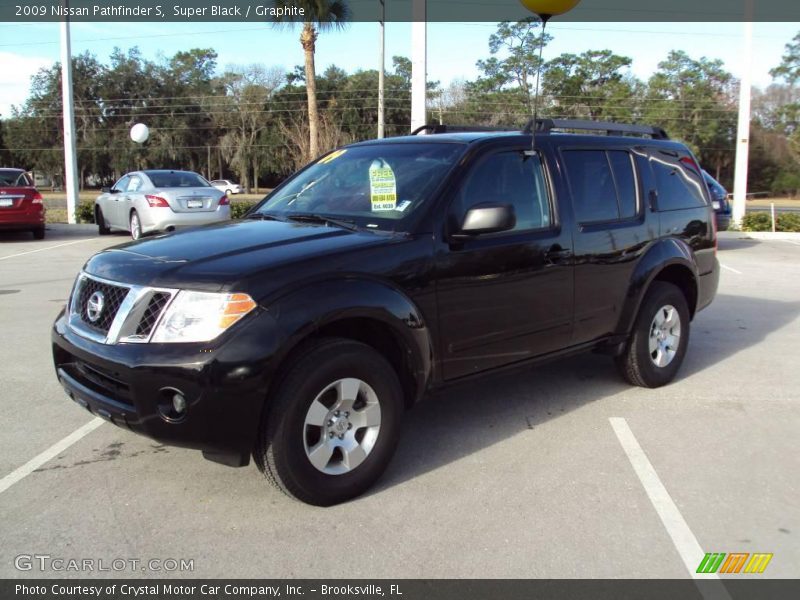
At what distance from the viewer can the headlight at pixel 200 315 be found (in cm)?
313

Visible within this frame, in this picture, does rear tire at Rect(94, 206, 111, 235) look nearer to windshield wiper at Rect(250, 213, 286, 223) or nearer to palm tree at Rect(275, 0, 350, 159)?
palm tree at Rect(275, 0, 350, 159)

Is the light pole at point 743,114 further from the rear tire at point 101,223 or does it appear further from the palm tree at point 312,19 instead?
the rear tire at point 101,223

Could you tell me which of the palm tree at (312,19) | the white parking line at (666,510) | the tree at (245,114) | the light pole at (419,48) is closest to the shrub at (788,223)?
the light pole at (419,48)

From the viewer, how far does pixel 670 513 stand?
3.53 meters

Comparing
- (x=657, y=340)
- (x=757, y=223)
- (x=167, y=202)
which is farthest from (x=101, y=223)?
(x=757, y=223)

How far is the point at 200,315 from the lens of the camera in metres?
3.16

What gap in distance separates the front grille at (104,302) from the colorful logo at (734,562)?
2977mm

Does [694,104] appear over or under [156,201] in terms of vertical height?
over

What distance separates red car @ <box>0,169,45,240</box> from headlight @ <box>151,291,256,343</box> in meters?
13.6

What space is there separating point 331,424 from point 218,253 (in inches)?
40.9

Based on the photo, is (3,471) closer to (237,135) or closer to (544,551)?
(544,551)

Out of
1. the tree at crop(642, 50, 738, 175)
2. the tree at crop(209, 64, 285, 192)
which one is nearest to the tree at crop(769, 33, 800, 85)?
the tree at crop(642, 50, 738, 175)

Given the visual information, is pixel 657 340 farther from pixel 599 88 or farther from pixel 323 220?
pixel 599 88

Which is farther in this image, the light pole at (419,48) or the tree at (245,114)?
the tree at (245,114)
